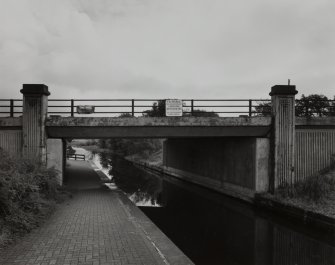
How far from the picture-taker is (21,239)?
842 cm

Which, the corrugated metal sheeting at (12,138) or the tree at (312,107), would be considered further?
the tree at (312,107)

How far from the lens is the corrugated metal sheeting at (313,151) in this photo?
62.3ft

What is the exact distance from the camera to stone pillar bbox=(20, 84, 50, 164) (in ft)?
57.1

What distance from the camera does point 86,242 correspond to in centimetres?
833

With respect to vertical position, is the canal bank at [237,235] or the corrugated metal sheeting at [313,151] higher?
the corrugated metal sheeting at [313,151]

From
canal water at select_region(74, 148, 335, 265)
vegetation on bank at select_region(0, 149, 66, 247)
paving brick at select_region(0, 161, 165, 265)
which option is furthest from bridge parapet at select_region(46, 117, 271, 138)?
paving brick at select_region(0, 161, 165, 265)

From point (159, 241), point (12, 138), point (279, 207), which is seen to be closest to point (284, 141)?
point (279, 207)

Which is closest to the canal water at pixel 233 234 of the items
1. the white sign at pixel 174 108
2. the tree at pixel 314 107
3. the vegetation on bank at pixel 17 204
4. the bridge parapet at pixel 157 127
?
the bridge parapet at pixel 157 127

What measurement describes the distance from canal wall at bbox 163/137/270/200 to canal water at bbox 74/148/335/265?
1.01 m

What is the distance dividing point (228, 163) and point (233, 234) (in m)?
8.92

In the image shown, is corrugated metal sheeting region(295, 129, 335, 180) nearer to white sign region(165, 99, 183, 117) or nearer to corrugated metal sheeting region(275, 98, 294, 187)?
corrugated metal sheeting region(275, 98, 294, 187)

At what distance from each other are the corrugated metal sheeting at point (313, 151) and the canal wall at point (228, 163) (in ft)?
5.53

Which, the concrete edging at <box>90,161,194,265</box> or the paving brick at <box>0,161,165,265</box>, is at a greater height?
the paving brick at <box>0,161,165,265</box>

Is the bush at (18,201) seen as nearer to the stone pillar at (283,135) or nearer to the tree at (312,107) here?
the stone pillar at (283,135)
